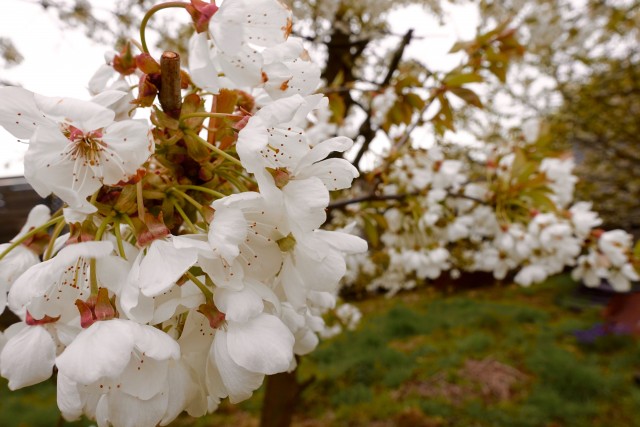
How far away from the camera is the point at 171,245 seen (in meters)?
0.47

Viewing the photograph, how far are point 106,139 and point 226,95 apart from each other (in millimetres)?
204

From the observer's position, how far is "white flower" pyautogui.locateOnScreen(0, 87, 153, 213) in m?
0.44

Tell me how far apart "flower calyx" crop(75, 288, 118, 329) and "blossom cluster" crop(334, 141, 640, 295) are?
110 cm

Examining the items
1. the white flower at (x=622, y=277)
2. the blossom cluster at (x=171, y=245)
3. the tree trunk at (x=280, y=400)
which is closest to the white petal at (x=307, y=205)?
the blossom cluster at (x=171, y=245)

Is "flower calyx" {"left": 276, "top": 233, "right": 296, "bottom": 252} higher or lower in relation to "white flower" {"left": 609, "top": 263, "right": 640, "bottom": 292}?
higher

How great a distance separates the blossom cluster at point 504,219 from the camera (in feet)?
4.85

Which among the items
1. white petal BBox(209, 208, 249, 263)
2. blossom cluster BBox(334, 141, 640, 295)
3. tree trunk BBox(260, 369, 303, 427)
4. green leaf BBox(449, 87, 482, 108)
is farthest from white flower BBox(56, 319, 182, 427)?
tree trunk BBox(260, 369, 303, 427)

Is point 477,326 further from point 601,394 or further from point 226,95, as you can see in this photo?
point 226,95

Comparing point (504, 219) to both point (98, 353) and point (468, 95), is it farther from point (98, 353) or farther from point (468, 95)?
point (98, 353)

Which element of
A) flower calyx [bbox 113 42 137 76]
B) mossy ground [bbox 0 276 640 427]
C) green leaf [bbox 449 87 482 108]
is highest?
green leaf [bbox 449 87 482 108]

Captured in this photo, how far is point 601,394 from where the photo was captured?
11.1 feet

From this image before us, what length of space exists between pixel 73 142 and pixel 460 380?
3934mm

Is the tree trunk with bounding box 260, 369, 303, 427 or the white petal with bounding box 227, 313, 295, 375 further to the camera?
the tree trunk with bounding box 260, 369, 303, 427

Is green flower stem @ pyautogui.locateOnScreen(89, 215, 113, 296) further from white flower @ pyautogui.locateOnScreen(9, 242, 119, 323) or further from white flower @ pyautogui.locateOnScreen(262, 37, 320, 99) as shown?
white flower @ pyautogui.locateOnScreen(262, 37, 320, 99)
